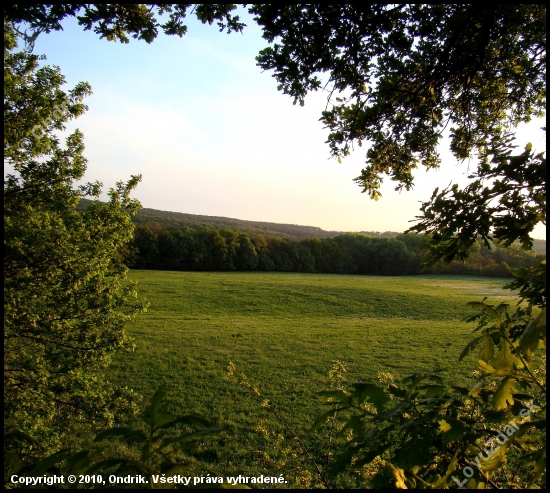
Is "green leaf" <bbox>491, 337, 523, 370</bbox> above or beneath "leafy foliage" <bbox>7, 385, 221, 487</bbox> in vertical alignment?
above

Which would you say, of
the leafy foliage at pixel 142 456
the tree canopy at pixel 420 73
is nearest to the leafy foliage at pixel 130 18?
the tree canopy at pixel 420 73

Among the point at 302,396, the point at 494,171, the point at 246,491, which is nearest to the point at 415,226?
the point at 494,171

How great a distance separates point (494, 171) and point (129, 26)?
2.89m

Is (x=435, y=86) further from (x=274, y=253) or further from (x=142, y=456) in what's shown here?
(x=274, y=253)

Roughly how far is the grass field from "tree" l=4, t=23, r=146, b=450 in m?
2.68

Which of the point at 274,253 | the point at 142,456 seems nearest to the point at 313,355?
the point at 142,456

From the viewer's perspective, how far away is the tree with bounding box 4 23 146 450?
560 cm

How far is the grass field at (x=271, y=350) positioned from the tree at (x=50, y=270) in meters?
2.68

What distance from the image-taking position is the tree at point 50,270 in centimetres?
560

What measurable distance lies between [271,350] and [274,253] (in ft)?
168

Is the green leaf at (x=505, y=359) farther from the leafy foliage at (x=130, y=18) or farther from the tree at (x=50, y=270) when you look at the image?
the tree at (x=50, y=270)

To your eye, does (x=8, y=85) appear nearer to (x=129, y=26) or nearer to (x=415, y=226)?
(x=129, y=26)

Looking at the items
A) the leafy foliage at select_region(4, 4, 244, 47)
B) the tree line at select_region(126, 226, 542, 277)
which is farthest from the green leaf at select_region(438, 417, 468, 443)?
the tree line at select_region(126, 226, 542, 277)

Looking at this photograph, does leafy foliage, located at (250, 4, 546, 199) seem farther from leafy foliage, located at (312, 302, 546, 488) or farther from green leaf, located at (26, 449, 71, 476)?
green leaf, located at (26, 449, 71, 476)
